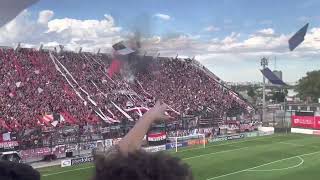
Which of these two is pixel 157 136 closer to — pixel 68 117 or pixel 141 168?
pixel 68 117

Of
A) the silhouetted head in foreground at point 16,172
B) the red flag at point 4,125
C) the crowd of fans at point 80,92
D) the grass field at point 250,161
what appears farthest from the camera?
the crowd of fans at point 80,92

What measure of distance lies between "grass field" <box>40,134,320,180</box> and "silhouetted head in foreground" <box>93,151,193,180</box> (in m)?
23.4

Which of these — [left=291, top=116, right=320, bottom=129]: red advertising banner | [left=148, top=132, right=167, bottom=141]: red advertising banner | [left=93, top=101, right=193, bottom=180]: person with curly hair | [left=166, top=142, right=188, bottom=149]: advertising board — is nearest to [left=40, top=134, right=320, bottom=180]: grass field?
[left=166, top=142, right=188, bottom=149]: advertising board

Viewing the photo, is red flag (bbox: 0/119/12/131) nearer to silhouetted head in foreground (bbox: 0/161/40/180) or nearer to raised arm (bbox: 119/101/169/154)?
raised arm (bbox: 119/101/169/154)

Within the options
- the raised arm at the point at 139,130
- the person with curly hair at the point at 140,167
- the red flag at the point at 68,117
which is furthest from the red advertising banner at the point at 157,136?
the person with curly hair at the point at 140,167

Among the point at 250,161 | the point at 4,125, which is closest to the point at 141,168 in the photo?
the point at 250,161

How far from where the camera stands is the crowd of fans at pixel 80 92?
41.5 metres

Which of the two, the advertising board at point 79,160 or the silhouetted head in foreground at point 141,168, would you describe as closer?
the silhouetted head in foreground at point 141,168

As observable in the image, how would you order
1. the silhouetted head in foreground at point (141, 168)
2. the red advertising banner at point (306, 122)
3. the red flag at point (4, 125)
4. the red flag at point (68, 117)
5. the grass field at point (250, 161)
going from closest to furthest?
1. the silhouetted head in foreground at point (141, 168)
2. the grass field at point (250, 161)
3. the red flag at point (4, 125)
4. the red flag at point (68, 117)
5. the red advertising banner at point (306, 122)

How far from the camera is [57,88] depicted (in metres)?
47.4

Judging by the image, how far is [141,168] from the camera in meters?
2.65

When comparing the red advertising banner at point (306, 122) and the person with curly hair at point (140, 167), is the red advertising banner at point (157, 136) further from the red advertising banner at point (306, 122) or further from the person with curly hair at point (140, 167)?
the person with curly hair at point (140, 167)

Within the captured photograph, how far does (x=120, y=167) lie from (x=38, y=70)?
47358 mm

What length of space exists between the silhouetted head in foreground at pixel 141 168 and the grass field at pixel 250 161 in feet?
76.8
